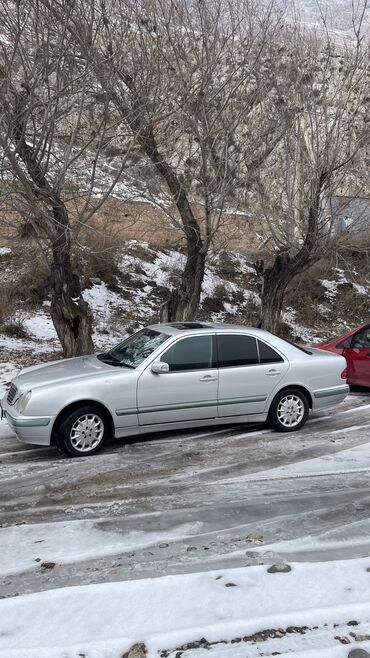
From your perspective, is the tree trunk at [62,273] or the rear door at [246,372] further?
the tree trunk at [62,273]

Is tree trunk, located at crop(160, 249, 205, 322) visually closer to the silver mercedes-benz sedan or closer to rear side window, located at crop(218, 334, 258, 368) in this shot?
the silver mercedes-benz sedan

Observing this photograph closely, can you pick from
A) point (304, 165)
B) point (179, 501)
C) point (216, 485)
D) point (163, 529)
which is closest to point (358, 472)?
point (216, 485)

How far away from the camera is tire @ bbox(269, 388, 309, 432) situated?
7922mm

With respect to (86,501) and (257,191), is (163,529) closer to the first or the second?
(86,501)

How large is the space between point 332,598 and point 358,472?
2.71 m

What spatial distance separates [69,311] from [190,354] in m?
4.88

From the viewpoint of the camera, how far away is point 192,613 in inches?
138

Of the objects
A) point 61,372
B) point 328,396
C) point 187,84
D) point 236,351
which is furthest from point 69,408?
point 187,84

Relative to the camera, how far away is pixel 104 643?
322 cm

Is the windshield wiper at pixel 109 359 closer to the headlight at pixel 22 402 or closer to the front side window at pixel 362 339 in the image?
the headlight at pixel 22 402

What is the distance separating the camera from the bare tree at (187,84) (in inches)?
420

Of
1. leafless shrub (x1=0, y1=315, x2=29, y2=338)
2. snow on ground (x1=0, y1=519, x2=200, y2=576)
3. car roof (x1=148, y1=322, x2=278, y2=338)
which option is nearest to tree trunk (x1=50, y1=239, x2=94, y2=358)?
car roof (x1=148, y1=322, x2=278, y2=338)

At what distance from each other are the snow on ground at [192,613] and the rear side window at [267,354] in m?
4.07

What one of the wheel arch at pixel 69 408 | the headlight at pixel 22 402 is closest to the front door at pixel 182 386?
the wheel arch at pixel 69 408
